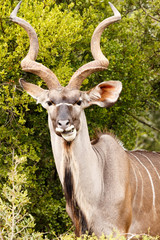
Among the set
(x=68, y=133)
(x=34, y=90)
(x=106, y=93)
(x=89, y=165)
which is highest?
(x=34, y=90)

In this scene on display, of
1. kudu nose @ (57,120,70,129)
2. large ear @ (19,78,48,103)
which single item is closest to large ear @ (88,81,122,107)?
large ear @ (19,78,48,103)

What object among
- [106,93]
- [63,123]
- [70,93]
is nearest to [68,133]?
[63,123]

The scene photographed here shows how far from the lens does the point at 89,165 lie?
3992 millimetres

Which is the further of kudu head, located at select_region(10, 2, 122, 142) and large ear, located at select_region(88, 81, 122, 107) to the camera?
large ear, located at select_region(88, 81, 122, 107)

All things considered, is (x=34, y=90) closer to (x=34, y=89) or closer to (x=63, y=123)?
(x=34, y=89)

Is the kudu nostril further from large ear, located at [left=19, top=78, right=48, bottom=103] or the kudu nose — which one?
large ear, located at [left=19, top=78, right=48, bottom=103]

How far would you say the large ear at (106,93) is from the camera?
162 inches

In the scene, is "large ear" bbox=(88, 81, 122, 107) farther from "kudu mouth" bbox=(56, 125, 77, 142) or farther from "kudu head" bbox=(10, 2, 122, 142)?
"kudu mouth" bbox=(56, 125, 77, 142)

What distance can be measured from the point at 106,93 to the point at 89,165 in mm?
644

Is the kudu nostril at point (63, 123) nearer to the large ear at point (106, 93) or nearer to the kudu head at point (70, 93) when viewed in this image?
the kudu head at point (70, 93)

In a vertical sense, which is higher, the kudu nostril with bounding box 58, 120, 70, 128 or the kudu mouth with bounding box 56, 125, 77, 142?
the kudu nostril with bounding box 58, 120, 70, 128

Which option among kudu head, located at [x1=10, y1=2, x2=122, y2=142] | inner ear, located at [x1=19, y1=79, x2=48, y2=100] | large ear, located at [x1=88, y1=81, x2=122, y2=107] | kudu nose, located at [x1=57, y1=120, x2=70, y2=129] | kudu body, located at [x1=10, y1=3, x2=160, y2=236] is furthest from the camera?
inner ear, located at [x1=19, y1=79, x2=48, y2=100]

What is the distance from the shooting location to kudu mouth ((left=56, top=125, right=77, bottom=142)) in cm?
360

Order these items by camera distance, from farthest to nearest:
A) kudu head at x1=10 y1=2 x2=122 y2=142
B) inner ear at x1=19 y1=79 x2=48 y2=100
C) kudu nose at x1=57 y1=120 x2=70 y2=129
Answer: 1. inner ear at x1=19 y1=79 x2=48 y2=100
2. kudu head at x1=10 y1=2 x2=122 y2=142
3. kudu nose at x1=57 y1=120 x2=70 y2=129
